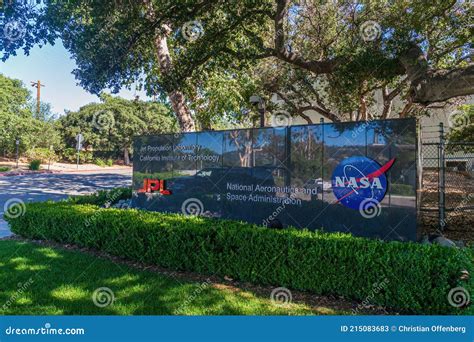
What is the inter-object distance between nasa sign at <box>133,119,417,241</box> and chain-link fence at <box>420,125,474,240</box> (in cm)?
288

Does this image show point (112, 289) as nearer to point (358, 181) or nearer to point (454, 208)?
point (358, 181)

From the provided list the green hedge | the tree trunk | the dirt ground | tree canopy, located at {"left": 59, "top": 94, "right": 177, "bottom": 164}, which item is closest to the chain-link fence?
the dirt ground

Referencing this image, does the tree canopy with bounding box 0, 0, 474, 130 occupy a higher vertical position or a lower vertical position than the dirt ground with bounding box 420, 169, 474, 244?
higher

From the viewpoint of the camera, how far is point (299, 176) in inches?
249

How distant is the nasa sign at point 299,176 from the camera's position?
17.6ft

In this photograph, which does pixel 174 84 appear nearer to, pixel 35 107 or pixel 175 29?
pixel 175 29

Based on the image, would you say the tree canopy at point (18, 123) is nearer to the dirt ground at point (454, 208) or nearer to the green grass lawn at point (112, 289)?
the green grass lawn at point (112, 289)

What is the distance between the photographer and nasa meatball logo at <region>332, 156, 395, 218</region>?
5465mm

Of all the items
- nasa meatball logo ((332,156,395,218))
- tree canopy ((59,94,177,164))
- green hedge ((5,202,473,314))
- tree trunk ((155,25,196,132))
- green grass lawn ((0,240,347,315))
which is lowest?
green grass lawn ((0,240,347,315))

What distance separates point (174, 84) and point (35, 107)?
39051mm

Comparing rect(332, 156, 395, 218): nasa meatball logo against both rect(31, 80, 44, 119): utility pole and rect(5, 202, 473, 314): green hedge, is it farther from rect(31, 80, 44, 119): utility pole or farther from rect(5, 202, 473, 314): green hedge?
rect(31, 80, 44, 119): utility pole

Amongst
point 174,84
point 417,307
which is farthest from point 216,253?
point 174,84

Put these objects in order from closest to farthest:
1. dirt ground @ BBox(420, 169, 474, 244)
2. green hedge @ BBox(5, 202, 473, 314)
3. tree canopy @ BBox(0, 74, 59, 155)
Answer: green hedge @ BBox(5, 202, 473, 314)
dirt ground @ BBox(420, 169, 474, 244)
tree canopy @ BBox(0, 74, 59, 155)

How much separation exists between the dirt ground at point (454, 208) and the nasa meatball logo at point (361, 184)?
8.17 ft
